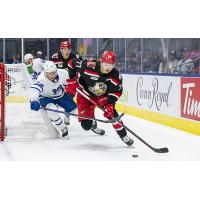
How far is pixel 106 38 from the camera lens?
10.8 metres

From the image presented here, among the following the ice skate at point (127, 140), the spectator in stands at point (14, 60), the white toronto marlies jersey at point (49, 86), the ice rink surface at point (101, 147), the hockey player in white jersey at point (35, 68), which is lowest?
the ice rink surface at point (101, 147)

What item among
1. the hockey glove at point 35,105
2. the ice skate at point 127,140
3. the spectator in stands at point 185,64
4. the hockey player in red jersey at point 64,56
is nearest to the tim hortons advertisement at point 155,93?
the spectator in stands at point 185,64

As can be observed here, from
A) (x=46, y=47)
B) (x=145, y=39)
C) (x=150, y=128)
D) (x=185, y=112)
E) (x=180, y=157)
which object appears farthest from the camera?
(x=46, y=47)

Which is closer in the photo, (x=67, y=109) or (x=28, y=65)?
(x=67, y=109)

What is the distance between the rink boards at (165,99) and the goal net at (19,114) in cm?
157

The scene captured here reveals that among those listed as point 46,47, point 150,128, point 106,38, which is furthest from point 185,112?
point 46,47

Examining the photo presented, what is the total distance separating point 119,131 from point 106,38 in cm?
622

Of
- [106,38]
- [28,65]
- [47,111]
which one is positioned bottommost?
[47,111]

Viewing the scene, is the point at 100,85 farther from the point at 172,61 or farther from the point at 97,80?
the point at 172,61

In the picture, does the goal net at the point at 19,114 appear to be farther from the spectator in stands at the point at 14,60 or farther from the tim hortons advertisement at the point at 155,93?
the spectator in stands at the point at 14,60

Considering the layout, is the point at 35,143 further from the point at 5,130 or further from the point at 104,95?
the point at 104,95

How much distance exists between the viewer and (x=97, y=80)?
482cm

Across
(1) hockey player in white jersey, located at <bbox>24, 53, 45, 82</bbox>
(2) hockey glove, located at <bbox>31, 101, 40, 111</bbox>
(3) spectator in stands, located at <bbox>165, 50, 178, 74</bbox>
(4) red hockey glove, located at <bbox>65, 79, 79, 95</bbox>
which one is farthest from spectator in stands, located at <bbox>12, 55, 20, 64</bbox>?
(2) hockey glove, located at <bbox>31, 101, 40, 111</bbox>

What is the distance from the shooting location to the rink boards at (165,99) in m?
5.68
